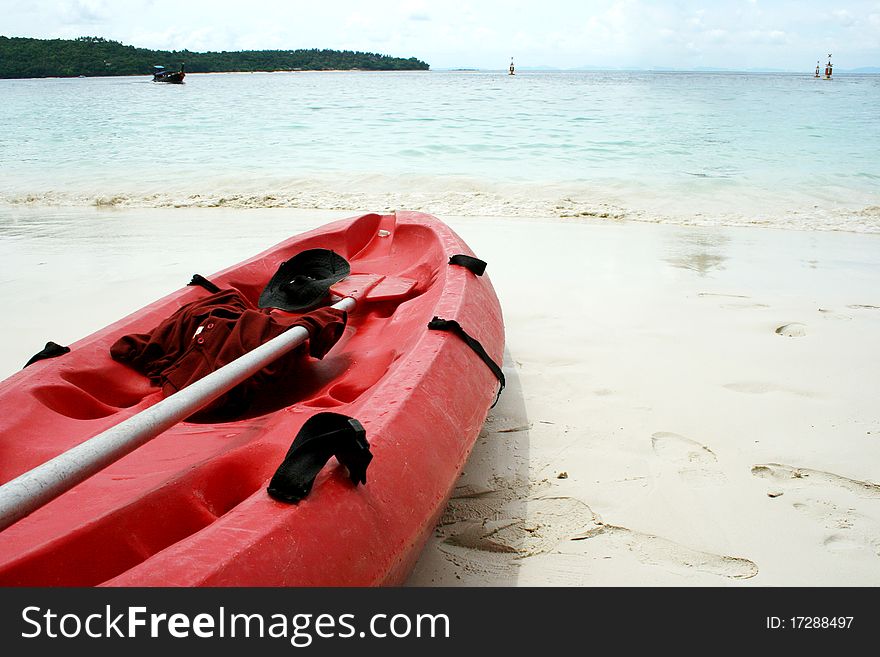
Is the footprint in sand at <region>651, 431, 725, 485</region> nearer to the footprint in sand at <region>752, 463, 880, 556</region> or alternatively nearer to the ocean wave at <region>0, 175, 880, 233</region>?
the footprint in sand at <region>752, 463, 880, 556</region>

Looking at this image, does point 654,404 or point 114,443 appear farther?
point 654,404

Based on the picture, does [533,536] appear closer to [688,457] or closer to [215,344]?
[688,457]

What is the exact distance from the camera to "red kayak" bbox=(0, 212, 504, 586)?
1.49 metres

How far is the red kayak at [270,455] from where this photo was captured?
149 cm

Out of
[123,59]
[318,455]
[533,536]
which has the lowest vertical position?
[533,536]

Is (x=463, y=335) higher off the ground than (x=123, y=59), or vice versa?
(x=123, y=59)

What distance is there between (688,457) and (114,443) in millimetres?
2035

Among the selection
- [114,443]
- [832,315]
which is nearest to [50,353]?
[114,443]

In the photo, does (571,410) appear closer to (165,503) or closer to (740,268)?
(165,503)

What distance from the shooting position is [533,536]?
2.26 m

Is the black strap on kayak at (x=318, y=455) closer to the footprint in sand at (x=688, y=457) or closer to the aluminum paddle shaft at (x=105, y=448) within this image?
the aluminum paddle shaft at (x=105, y=448)
